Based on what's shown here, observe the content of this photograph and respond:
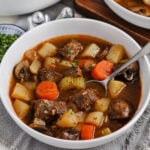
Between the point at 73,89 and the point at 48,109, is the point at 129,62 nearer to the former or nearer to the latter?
the point at 73,89

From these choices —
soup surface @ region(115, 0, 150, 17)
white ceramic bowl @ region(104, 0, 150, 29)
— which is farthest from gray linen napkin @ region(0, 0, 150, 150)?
soup surface @ region(115, 0, 150, 17)

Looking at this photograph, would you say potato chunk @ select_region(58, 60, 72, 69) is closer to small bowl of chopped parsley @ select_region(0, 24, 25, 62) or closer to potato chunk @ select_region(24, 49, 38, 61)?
potato chunk @ select_region(24, 49, 38, 61)

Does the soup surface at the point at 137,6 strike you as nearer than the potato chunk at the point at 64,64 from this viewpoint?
No

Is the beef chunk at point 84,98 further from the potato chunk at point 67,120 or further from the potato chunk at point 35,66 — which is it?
the potato chunk at point 35,66

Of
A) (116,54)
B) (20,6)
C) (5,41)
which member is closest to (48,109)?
(116,54)

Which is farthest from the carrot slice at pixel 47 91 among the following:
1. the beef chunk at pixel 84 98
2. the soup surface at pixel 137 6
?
the soup surface at pixel 137 6

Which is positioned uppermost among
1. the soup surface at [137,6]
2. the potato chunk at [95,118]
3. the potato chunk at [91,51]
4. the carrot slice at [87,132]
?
the soup surface at [137,6]
